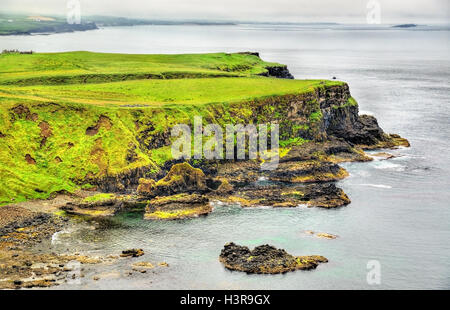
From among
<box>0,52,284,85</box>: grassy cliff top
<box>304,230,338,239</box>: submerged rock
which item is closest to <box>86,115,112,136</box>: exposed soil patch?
<box>0,52,284,85</box>: grassy cliff top

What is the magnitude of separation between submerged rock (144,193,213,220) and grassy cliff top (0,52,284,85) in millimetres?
57087

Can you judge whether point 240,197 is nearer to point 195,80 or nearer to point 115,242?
point 115,242

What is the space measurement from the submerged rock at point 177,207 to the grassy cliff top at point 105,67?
57087 mm

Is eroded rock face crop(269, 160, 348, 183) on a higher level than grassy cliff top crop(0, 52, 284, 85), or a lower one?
lower

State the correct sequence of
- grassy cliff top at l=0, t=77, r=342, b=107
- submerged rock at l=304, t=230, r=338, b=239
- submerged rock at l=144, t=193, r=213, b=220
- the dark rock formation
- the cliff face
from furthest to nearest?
the dark rock formation < grassy cliff top at l=0, t=77, r=342, b=107 < the cliff face < submerged rock at l=144, t=193, r=213, b=220 < submerged rock at l=304, t=230, r=338, b=239

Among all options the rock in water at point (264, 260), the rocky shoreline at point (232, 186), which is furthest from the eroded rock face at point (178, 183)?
the rock in water at point (264, 260)

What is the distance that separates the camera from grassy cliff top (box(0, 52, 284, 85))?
143000mm

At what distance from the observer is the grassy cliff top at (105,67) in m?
143

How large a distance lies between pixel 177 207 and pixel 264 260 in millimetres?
23273

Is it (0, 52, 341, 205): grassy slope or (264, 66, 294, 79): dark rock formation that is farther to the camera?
(264, 66, 294, 79): dark rock formation

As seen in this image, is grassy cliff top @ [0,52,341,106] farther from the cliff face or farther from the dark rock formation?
the dark rock formation

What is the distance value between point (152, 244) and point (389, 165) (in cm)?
5654

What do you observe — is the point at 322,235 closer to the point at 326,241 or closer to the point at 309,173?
the point at 326,241
